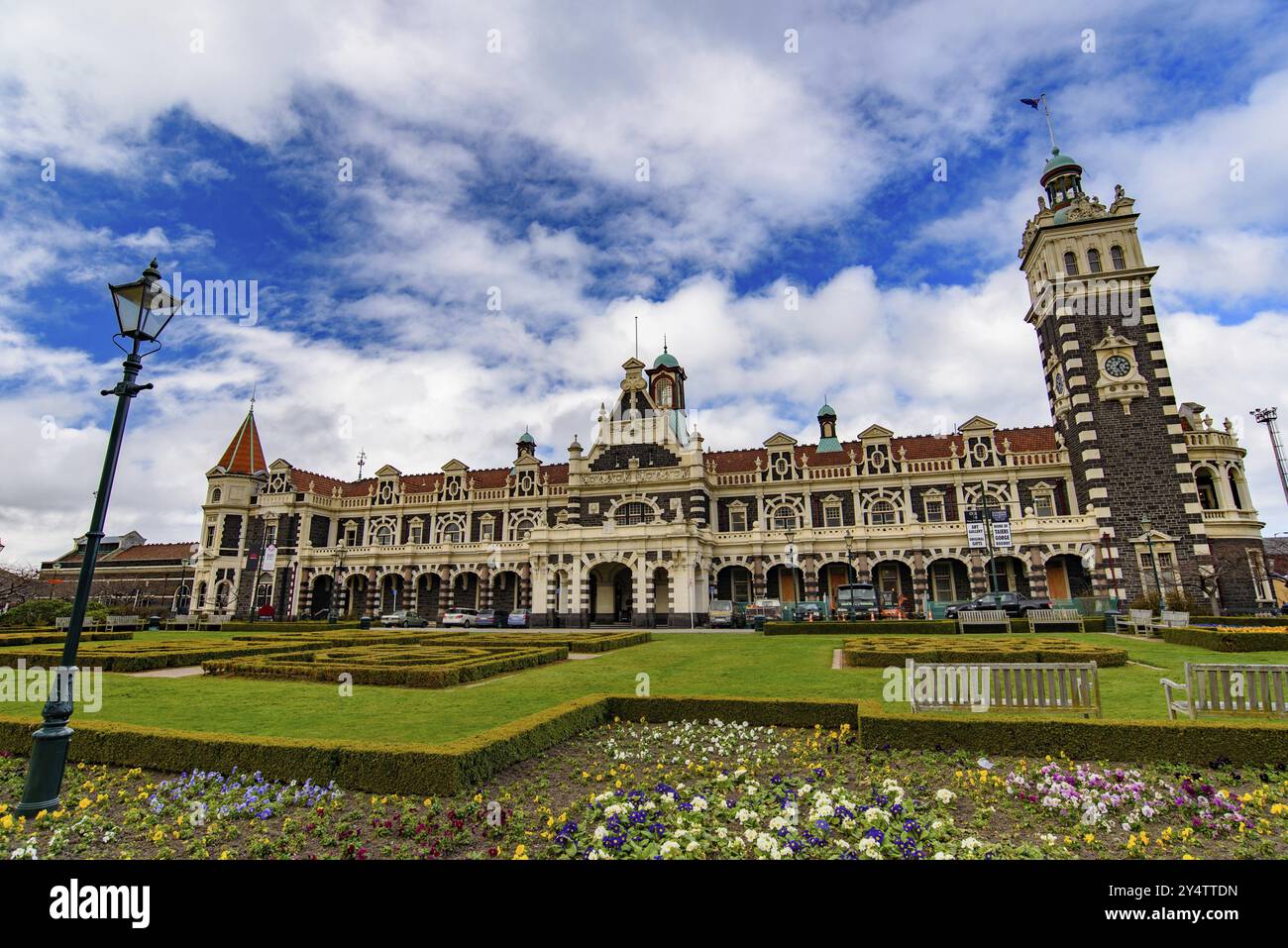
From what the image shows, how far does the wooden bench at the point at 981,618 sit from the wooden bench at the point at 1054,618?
1.20 metres

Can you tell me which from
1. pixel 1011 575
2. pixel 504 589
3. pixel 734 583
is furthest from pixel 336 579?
pixel 1011 575

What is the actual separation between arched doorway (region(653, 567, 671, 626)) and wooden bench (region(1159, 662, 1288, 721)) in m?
34.9

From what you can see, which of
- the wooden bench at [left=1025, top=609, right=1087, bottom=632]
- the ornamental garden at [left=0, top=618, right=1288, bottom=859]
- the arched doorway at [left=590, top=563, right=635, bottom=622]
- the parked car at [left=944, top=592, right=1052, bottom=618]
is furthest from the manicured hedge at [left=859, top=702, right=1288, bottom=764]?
the arched doorway at [left=590, top=563, right=635, bottom=622]

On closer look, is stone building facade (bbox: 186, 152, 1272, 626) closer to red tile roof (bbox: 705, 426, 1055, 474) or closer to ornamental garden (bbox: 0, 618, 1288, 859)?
red tile roof (bbox: 705, 426, 1055, 474)

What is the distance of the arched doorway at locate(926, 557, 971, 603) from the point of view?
42562 mm

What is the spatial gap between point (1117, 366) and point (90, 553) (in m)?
48.6

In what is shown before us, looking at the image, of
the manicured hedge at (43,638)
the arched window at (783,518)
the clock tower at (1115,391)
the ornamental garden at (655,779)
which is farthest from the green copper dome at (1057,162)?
the manicured hedge at (43,638)

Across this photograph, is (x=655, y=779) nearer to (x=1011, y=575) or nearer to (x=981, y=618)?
(x=981, y=618)

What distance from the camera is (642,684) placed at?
42.5ft

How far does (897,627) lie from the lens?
98.1 feet

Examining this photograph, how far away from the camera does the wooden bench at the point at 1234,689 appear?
8539 mm

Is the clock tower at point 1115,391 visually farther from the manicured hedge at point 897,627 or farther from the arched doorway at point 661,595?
the arched doorway at point 661,595
